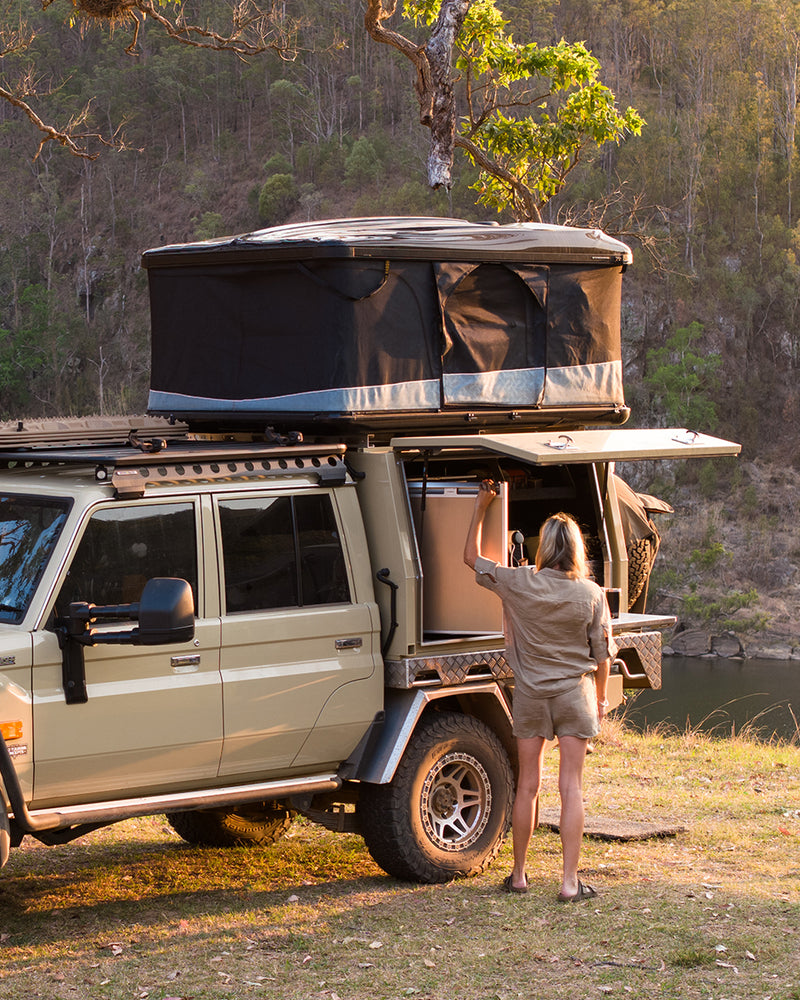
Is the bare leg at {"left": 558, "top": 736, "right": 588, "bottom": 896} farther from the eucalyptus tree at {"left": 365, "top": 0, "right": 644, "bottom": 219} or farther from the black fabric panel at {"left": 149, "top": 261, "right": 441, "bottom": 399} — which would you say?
the eucalyptus tree at {"left": 365, "top": 0, "right": 644, "bottom": 219}

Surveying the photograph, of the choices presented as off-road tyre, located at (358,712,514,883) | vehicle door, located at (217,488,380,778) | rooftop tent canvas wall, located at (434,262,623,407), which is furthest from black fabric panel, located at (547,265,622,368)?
off-road tyre, located at (358,712,514,883)

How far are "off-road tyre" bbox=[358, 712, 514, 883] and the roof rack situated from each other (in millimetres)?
1445

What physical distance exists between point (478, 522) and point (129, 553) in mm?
1741

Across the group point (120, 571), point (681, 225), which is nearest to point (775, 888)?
point (120, 571)

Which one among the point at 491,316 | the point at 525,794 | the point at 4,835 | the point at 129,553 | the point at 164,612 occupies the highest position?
the point at 491,316

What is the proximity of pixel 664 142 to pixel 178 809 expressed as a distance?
76580 mm

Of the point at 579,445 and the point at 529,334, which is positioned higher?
the point at 529,334

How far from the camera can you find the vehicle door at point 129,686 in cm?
562

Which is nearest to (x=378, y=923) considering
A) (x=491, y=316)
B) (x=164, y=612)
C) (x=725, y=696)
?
(x=164, y=612)

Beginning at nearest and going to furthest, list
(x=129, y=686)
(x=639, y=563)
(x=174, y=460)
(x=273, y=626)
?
(x=129, y=686) < (x=174, y=460) < (x=273, y=626) < (x=639, y=563)

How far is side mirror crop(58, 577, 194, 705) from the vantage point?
5383 millimetres

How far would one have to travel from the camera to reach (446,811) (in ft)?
22.7

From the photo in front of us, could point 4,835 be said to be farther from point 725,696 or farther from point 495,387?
point 725,696

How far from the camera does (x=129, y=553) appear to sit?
19.5 ft
